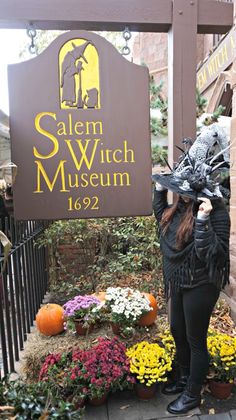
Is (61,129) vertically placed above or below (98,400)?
above

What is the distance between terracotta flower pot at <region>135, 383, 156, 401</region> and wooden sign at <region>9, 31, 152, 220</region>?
1.20m

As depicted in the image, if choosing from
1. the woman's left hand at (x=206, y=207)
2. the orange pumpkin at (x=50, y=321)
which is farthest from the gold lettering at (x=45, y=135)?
the orange pumpkin at (x=50, y=321)

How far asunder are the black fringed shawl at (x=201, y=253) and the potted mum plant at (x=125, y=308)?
2.10 ft

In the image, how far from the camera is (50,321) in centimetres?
288

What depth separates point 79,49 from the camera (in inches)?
89.7

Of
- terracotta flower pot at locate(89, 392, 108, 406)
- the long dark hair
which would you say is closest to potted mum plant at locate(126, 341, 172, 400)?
terracotta flower pot at locate(89, 392, 108, 406)

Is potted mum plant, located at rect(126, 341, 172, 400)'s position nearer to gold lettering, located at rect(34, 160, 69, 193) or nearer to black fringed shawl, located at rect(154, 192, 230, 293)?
black fringed shawl, located at rect(154, 192, 230, 293)

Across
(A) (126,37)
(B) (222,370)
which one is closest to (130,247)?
(B) (222,370)

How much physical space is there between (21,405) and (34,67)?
77.3 inches

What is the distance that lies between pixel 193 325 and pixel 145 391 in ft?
2.17

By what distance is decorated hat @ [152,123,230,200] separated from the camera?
1.93 m

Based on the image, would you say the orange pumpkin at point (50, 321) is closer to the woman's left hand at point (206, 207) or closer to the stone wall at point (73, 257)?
the stone wall at point (73, 257)

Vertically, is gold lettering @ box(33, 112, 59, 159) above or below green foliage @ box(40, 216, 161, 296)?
above

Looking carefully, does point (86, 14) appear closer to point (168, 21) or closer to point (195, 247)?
point (168, 21)
